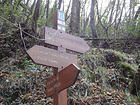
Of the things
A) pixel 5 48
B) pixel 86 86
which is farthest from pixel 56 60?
pixel 5 48

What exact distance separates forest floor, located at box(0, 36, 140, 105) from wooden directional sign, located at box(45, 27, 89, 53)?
1.74 metres

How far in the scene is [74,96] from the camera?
16.2ft

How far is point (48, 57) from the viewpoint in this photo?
3.07 m

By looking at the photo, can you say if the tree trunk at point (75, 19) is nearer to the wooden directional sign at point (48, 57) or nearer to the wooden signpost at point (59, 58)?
the wooden signpost at point (59, 58)

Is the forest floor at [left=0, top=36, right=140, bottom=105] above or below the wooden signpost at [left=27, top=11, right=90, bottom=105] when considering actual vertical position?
below

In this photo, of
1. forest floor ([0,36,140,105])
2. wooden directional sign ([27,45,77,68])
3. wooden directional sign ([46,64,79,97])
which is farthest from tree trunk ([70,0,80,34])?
wooden directional sign ([46,64,79,97])

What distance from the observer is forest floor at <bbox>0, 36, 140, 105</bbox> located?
496cm

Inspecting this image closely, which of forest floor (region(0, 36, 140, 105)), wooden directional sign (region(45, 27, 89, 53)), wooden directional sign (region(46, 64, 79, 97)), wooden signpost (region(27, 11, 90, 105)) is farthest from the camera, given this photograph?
forest floor (region(0, 36, 140, 105))

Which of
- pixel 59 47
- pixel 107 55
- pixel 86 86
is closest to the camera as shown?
pixel 59 47

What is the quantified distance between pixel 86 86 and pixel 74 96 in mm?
614

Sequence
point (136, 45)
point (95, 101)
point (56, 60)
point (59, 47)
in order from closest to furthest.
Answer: point (56, 60) < point (59, 47) < point (95, 101) < point (136, 45)

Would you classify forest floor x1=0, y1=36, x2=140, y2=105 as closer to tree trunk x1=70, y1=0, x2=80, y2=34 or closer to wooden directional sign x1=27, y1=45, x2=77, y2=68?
wooden directional sign x1=27, y1=45, x2=77, y2=68

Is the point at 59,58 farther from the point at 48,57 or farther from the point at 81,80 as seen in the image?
the point at 81,80

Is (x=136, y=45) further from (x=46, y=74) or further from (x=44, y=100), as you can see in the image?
(x=44, y=100)
